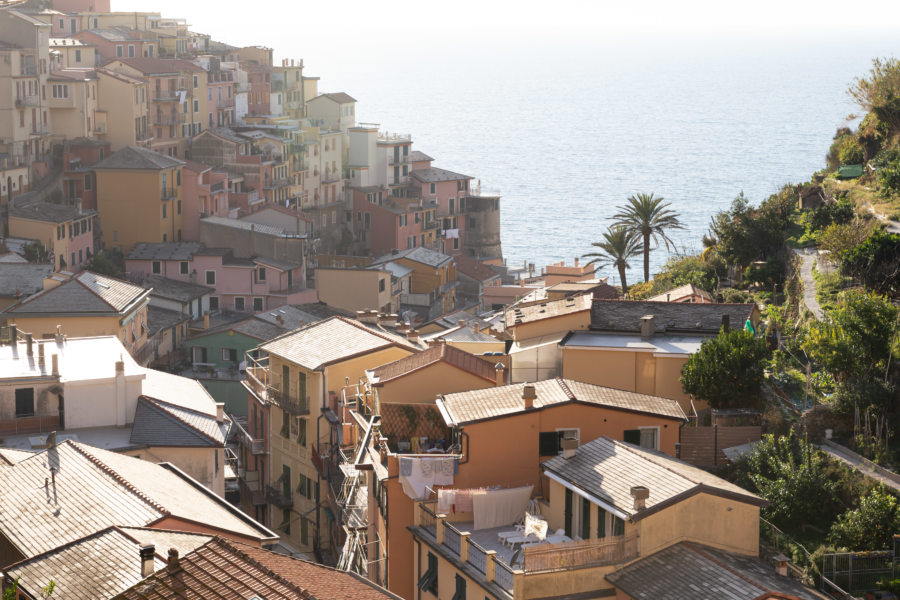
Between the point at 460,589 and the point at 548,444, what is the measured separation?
4.35 meters

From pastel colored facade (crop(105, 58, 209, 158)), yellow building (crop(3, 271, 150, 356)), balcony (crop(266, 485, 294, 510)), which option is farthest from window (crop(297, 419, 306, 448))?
pastel colored facade (crop(105, 58, 209, 158))

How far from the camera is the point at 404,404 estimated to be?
30703mm

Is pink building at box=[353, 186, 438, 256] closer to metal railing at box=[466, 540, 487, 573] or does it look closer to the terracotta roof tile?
the terracotta roof tile

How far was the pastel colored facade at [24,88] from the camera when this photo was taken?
75.6 metres

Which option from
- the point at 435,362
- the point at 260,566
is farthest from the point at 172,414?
the point at 260,566

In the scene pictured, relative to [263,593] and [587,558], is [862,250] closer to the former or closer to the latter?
[587,558]

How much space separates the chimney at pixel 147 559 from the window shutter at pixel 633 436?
1128 cm

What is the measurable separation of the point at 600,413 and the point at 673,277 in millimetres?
22151

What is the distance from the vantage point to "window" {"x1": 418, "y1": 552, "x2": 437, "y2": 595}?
25094 millimetres

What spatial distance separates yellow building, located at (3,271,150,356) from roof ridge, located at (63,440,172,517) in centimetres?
2426

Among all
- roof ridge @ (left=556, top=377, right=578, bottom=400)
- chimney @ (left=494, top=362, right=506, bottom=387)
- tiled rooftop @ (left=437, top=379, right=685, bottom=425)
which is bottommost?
chimney @ (left=494, top=362, right=506, bottom=387)

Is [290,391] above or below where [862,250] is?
below

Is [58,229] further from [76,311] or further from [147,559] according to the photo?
[147,559]

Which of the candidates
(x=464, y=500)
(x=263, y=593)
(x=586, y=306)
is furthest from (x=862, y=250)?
(x=263, y=593)
